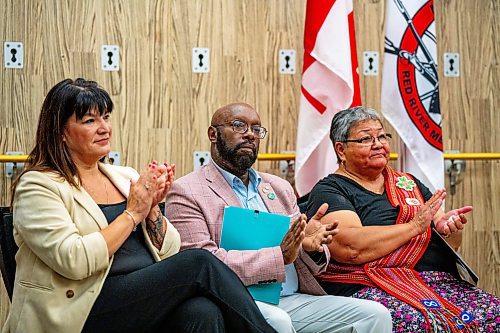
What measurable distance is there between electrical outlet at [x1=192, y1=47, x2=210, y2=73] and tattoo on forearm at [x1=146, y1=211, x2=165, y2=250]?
4.65 ft

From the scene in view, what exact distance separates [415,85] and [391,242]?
106cm

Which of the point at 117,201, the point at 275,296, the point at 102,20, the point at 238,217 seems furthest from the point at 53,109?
the point at 102,20

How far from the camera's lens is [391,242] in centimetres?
292

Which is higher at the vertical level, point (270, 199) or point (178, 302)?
point (270, 199)

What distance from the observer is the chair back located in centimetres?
251

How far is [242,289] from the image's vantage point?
2326 millimetres

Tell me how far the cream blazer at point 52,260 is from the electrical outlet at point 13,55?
1.45 m

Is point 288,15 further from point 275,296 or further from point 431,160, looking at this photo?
point 275,296

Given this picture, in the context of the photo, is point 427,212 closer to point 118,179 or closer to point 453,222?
point 453,222

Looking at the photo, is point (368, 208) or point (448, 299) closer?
point (448, 299)

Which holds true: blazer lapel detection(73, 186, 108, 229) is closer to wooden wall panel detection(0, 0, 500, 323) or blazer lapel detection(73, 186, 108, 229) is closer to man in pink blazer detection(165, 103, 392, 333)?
→ man in pink blazer detection(165, 103, 392, 333)

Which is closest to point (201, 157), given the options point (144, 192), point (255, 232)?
point (255, 232)

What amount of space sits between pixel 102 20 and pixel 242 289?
190 cm

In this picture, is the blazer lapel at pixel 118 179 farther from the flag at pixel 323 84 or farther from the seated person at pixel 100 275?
the flag at pixel 323 84
